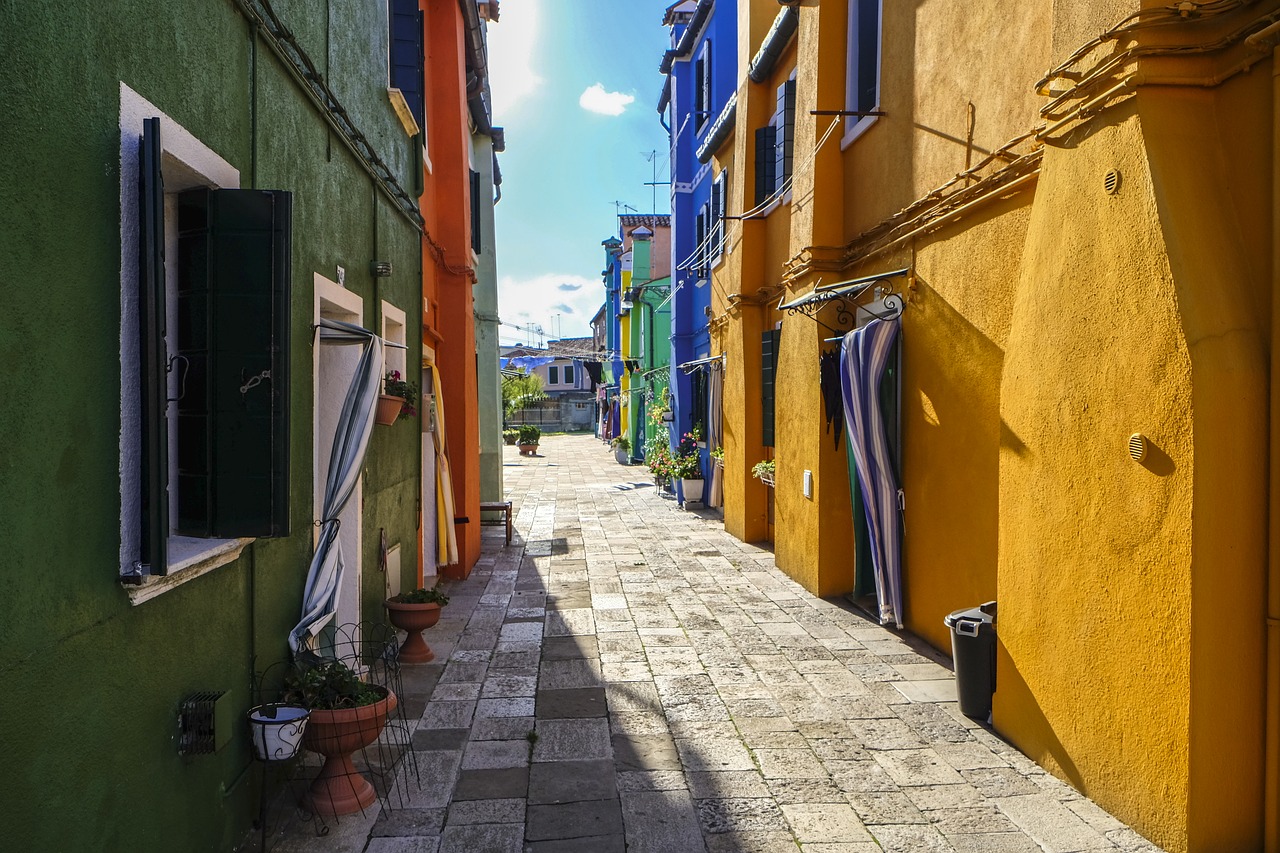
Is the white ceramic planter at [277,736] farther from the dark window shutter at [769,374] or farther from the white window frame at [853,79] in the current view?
the dark window shutter at [769,374]

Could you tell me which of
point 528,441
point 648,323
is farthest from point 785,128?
point 528,441

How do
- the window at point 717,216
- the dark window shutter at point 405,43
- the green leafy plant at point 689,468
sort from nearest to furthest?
the dark window shutter at point 405,43, the window at point 717,216, the green leafy plant at point 689,468

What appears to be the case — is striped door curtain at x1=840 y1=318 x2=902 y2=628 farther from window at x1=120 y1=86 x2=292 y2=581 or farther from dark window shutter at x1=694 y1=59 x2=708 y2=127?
dark window shutter at x1=694 y1=59 x2=708 y2=127

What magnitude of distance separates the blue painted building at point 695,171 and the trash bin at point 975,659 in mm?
9572

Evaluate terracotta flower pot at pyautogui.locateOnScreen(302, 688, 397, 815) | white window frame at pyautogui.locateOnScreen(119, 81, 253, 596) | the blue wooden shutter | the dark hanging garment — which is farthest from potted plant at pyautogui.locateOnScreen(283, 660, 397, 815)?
the blue wooden shutter

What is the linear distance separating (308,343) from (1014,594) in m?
4.30

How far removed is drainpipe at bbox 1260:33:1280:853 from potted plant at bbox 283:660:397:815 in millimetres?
3828

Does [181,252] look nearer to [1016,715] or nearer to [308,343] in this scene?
[308,343]

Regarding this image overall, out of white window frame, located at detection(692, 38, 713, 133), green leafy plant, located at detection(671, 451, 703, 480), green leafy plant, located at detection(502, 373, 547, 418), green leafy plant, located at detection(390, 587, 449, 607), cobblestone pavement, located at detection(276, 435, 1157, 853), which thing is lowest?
cobblestone pavement, located at detection(276, 435, 1157, 853)

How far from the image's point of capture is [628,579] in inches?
387

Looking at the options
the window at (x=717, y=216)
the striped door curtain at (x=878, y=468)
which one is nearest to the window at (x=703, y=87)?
the window at (x=717, y=216)

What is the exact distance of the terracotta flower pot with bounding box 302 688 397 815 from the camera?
409 centimetres

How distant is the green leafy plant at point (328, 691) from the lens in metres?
4.21

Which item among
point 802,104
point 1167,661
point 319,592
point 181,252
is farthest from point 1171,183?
point 802,104
